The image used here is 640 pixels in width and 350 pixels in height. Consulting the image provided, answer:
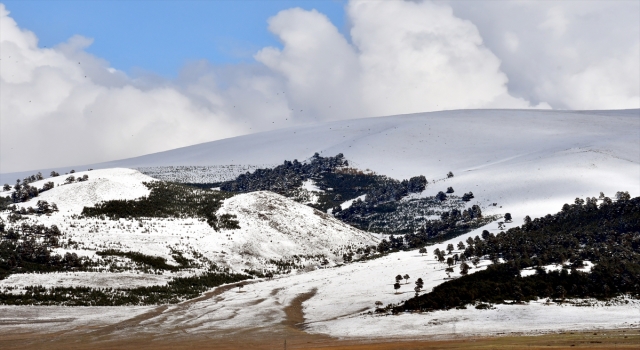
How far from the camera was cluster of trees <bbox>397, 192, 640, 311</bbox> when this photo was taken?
5494 centimetres

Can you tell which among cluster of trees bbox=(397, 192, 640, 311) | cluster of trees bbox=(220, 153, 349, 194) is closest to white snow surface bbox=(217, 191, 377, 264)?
cluster of trees bbox=(397, 192, 640, 311)

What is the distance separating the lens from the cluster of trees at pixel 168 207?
10062cm

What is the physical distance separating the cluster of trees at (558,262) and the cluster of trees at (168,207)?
43402mm

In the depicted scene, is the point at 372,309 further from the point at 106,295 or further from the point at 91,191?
the point at 91,191

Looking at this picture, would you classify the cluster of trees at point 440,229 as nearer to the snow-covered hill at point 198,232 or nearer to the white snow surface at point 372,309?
the snow-covered hill at point 198,232

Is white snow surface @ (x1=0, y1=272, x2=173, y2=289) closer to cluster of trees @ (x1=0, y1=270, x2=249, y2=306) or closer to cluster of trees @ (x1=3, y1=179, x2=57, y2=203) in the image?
cluster of trees @ (x1=0, y1=270, x2=249, y2=306)

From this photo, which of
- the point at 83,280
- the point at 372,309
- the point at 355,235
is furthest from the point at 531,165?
the point at 83,280

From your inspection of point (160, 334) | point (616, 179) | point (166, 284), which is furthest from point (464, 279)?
point (616, 179)

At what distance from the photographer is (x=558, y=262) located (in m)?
62.1

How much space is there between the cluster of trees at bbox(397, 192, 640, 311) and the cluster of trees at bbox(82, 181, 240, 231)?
43402 millimetres

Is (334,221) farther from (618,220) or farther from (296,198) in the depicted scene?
(618,220)

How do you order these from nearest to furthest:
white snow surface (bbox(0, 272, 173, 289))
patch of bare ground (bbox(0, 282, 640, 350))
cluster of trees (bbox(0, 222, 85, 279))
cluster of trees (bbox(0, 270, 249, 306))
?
1. patch of bare ground (bbox(0, 282, 640, 350))
2. cluster of trees (bbox(0, 270, 249, 306))
3. white snow surface (bbox(0, 272, 173, 289))
4. cluster of trees (bbox(0, 222, 85, 279))

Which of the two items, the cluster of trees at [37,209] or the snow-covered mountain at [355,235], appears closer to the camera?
the snow-covered mountain at [355,235]

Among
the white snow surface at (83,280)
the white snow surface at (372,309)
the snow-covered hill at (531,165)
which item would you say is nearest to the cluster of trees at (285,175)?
the snow-covered hill at (531,165)
